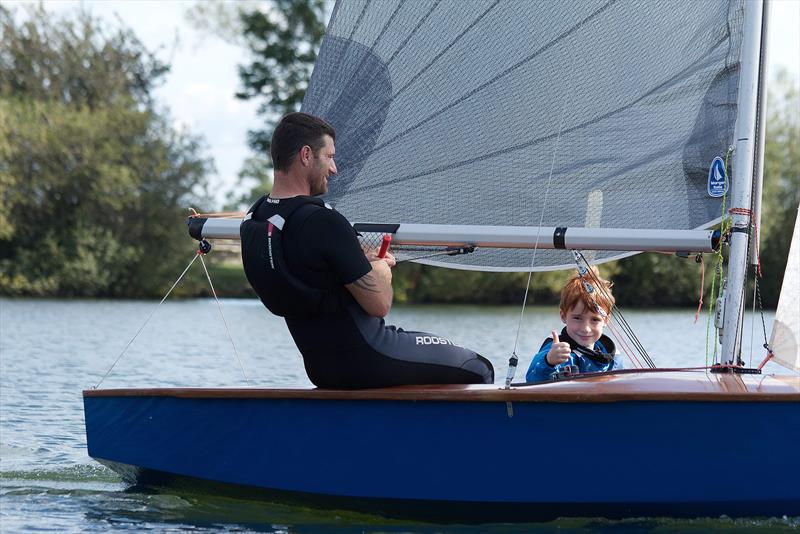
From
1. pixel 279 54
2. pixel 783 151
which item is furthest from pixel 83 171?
pixel 783 151

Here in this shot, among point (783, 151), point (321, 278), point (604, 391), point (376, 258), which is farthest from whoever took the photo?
point (783, 151)

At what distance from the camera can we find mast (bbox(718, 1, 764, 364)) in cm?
466

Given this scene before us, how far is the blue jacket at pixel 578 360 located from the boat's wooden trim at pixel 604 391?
1.21 feet

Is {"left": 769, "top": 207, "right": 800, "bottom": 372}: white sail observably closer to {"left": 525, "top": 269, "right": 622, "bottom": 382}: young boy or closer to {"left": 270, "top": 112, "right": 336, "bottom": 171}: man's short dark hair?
{"left": 525, "top": 269, "right": 622, "bottom": 382}: young boy

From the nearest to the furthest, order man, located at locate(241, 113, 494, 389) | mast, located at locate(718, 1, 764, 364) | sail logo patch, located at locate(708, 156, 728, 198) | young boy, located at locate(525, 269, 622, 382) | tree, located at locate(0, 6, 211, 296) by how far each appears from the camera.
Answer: man, located at locate(241, 113, 494, 389), mast, located at locate(718, 1, 764, 364), young boy, located at locate(525, 269, 622, 382), sail logo patch, located at locate(708, 156, 728, 198), tree, located at locate(0, 6, 211, 296)

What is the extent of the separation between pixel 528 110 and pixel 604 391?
1.66 m

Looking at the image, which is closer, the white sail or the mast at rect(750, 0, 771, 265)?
the white sail

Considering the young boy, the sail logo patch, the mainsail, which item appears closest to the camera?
the young boy

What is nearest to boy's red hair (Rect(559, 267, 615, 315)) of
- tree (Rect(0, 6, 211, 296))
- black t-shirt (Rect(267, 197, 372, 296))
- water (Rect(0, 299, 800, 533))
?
water (Rect(0, 299, 800, 533))

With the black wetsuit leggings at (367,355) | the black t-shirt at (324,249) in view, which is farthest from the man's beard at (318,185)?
the black wetsuit leggings at (367,355)

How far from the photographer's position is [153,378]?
9.97 metres

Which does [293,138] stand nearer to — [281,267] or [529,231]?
[281,267]

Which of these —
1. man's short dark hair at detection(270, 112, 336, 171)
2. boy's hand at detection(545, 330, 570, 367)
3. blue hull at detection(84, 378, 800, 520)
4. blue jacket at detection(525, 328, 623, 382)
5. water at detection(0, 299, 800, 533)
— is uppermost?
man's short dark hair at detection(270, 112, 336, 171)

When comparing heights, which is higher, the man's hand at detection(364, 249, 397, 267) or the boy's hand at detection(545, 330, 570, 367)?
the man's hand at detection(364, 249, 397, 267)
